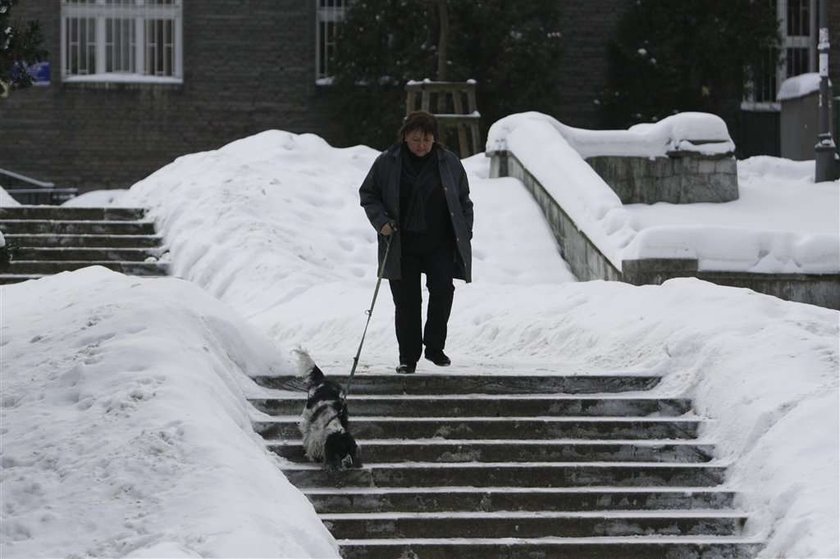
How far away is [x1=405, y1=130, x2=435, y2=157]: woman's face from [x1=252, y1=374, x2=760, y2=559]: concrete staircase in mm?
1416

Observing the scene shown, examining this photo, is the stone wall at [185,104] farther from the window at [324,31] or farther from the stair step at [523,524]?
the stair step at [523,524]

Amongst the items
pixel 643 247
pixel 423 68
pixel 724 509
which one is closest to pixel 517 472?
pixel 724 509

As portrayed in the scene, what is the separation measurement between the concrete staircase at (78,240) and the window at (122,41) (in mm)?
11346

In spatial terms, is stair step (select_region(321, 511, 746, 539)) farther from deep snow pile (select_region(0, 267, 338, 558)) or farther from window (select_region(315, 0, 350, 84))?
window (select_region(315, 0, 350, 84))

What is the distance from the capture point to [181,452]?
29.3ft

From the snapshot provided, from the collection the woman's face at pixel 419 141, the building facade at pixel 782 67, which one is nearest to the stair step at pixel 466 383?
the woman's face at pixel 419 141

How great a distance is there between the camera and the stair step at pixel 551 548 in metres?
9.37

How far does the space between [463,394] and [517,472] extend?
112cm

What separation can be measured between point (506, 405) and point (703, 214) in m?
9.34

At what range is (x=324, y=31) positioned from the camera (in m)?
32.0

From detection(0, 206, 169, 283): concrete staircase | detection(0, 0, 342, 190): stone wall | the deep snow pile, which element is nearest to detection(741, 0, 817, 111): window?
detection(0, 0, 342, 190): stone wall

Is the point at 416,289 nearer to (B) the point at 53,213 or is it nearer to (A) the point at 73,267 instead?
(A) the point at 73,267

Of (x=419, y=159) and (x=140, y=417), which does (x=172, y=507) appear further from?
(x=419, y=159)

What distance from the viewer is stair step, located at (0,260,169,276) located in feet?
61.3
